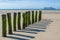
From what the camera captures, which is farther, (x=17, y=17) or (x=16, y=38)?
(x=17, y=17)

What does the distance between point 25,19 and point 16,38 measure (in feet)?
13.6

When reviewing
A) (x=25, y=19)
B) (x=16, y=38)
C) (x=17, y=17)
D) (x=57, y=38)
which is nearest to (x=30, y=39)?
(x=16, y=38)

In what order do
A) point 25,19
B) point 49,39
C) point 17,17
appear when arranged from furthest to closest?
1. point 25,19
2. point 17,17
3. point 49,39

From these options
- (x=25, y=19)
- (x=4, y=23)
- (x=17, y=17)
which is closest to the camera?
(x=4, y=23)

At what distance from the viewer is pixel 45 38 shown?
8.16 metres

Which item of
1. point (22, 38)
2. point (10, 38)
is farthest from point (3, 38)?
point (22, 38)

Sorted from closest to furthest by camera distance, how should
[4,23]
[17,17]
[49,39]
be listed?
[49,39] → [4,23] → [17,17]

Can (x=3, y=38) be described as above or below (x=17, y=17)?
below

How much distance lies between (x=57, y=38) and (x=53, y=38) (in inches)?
7.3

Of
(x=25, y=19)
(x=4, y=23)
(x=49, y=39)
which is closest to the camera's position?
(x=49, y=39)

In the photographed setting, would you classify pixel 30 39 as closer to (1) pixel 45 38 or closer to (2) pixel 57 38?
(1) pixel 45 38

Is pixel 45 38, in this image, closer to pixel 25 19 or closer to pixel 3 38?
pixel 3 38

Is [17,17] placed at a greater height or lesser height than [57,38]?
greater

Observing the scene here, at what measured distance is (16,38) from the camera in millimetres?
8164
